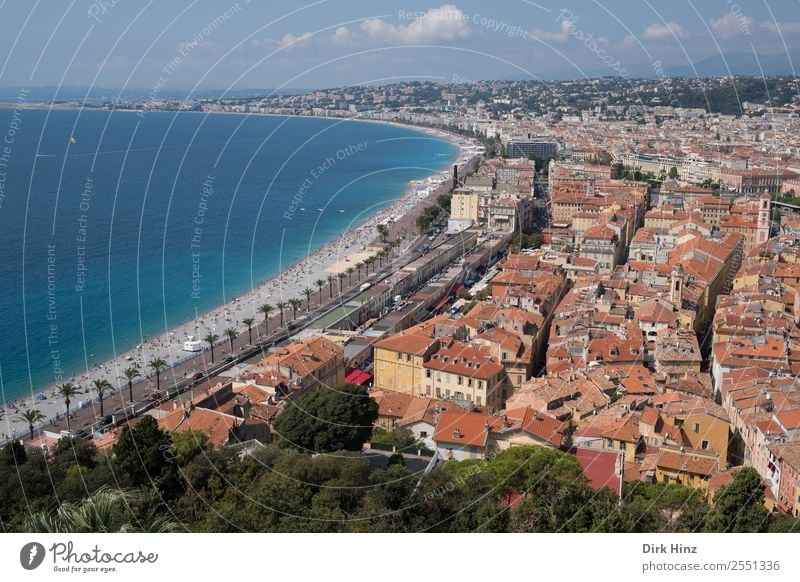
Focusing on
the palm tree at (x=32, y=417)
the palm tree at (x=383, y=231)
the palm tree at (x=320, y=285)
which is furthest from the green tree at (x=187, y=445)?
the palm tree at (x=383, y=231)

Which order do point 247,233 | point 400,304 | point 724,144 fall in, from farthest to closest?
1. point 724,144
2. point 247,233
3. point 400,304

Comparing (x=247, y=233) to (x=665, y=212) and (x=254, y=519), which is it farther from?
(x=254, y=519)

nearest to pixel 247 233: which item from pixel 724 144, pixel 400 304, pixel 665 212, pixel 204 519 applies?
pixel 400 304

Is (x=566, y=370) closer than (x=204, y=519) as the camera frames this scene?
No

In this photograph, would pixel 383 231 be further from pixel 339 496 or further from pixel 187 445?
pixel 339 496

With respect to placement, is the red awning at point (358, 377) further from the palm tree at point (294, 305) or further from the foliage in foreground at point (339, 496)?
the foliage in foreground at point (339, 496)

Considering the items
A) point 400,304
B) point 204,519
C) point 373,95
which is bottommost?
point 400,304
